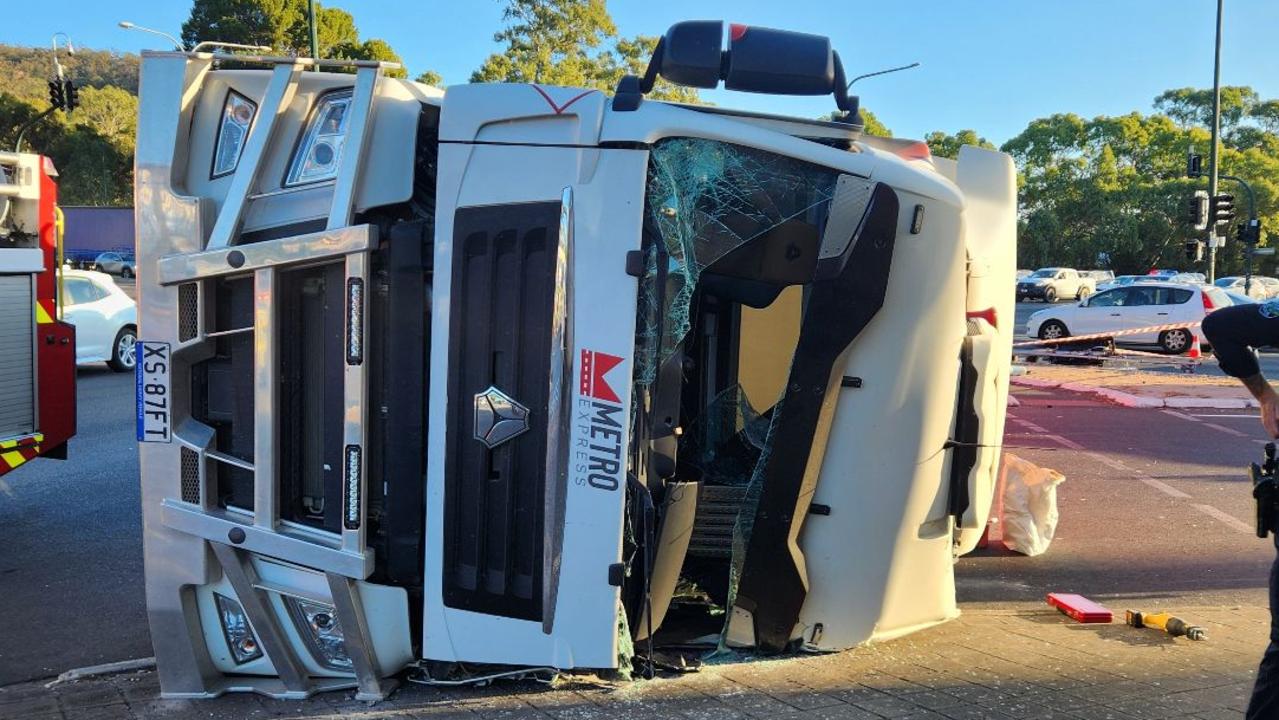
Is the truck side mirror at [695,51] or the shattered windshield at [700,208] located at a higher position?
the truck side mirror at [695,51]

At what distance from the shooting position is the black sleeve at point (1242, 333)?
3111 mm

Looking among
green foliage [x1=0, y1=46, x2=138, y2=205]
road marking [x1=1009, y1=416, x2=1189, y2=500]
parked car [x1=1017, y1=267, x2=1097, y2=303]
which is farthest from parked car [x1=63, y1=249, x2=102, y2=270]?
road marking [x1=1009, y1=416, x2=1189, y2=500]

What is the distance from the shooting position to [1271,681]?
294cm

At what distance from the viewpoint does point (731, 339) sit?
4.43 m

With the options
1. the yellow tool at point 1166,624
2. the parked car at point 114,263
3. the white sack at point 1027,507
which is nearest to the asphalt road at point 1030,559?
the white sack at point 1027,507

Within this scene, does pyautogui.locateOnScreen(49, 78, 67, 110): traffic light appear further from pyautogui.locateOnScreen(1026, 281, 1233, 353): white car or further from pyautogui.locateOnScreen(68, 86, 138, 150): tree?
pyautogui.locateOnScreen(1026, 281, 1233, 353): white car

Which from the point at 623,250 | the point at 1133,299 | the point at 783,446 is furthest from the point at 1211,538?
the point at 1133,299

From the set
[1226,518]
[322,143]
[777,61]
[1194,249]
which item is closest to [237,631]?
[322,143]

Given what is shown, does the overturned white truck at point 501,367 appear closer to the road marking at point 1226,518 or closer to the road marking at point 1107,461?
the road marking at point 1226,518

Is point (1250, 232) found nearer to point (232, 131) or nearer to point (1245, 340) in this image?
point (1245, 340)

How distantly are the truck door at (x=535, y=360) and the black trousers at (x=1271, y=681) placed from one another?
202 centimetres

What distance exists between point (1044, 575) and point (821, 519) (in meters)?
2.60

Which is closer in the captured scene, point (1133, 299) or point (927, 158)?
point (927, 158)

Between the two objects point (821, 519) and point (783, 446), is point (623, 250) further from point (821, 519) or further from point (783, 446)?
point (821, 519)
